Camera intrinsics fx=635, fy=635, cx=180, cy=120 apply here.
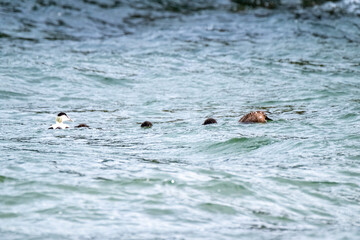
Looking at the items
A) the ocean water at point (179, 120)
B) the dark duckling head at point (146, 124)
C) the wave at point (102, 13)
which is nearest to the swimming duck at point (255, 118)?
the ocean water at point (179, 120)

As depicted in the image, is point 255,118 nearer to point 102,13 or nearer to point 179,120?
point 179,120

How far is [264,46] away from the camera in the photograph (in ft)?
67.0

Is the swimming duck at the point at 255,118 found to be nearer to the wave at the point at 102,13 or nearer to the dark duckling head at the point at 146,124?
the dark duckling head at the point at 146,124

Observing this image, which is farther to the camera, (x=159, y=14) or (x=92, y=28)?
(x=159, y=14)

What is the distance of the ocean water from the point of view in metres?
5.99

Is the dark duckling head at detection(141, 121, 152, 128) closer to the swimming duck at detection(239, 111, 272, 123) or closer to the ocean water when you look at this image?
the ocean water

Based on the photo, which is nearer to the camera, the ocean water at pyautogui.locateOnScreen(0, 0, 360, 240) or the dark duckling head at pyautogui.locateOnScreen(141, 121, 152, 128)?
the ocean water at pyautogui.locateOnScreen(0, 0, 360, 240)

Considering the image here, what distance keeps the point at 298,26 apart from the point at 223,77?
6885 millimetres

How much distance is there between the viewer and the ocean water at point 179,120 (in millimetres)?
5992

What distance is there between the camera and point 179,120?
12.1 meters

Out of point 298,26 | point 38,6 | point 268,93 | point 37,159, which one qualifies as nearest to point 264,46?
point 298,26

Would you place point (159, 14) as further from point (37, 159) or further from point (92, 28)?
point (37, 159)

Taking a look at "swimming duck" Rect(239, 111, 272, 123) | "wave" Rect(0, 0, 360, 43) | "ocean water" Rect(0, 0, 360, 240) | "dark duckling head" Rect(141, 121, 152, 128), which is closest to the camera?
"ocean water" Rect(0, 0, 360, 240)

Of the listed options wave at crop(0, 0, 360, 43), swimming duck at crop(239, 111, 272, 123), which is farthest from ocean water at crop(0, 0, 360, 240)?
swimming duck at crop(239, 111, 272, 123)
